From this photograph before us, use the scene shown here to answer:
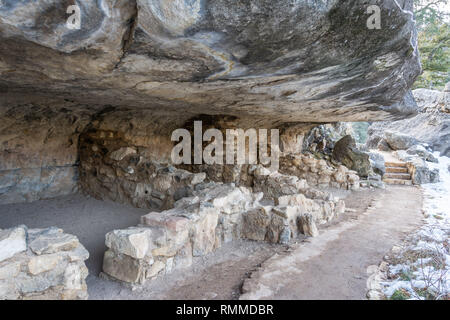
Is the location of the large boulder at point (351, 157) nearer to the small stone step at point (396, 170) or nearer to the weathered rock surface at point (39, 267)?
the small stone step at point (396, 170)

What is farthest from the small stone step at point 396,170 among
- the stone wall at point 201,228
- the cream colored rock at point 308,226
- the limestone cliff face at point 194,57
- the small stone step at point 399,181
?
the cream colored rock at point 308,226

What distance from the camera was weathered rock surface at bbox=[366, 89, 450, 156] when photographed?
39.8ft

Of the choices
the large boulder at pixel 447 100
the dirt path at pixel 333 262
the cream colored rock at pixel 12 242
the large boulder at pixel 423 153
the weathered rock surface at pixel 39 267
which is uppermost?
the large boulder at pixel 447 100

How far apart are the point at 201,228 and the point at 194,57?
1904 mm

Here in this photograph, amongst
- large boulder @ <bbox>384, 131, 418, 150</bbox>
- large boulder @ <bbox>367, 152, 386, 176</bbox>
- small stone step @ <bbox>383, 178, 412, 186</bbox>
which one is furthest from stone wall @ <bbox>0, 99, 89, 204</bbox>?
large boulder @ <bbox>384, 131, 418, 150</bbox>

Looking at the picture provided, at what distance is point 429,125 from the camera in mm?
13117

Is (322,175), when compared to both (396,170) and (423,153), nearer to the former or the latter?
(396,170)

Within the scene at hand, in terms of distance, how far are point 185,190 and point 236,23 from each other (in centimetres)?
337

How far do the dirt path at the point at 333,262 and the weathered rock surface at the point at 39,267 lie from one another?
1.38 m

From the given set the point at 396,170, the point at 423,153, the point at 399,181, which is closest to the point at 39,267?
the point at 399,181

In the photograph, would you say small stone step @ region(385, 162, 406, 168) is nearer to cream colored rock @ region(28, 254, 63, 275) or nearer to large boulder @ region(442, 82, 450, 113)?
large boulder @ region(442, 82, 450, 113)

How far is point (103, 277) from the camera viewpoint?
2580 mm

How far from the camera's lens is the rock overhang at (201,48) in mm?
1602
